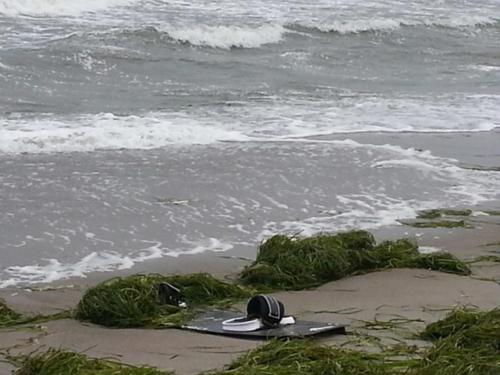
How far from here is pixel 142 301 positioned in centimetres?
555

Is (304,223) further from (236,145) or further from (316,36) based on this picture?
(316,36)

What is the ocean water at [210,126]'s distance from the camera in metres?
7.73

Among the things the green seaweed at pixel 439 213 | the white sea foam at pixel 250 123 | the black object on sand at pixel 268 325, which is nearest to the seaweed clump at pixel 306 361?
the black object on sand at pixel 268 325

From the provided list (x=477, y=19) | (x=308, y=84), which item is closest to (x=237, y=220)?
(x=308, y=84)

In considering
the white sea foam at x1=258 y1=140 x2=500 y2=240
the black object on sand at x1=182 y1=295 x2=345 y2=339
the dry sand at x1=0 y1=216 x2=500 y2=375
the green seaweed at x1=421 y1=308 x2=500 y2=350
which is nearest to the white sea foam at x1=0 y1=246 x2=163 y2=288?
the dry sand at x1=0 y1=216 x2=500 y2=375

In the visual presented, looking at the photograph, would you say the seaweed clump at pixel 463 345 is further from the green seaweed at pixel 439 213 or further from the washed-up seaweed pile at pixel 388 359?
the green seaweed at pixel 439 213

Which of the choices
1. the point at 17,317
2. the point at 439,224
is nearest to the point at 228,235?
the point at 439,224

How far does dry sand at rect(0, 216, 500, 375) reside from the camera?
480cm

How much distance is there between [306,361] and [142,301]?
5.00 ft

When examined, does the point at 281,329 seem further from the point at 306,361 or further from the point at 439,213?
the point at 439,213

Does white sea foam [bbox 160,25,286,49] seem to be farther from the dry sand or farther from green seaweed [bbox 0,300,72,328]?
green seaweed [bbox 0,300,72,328]

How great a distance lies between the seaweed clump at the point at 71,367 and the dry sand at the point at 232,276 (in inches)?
10.8

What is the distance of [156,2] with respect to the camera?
25406 mm

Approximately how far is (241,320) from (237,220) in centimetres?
289
